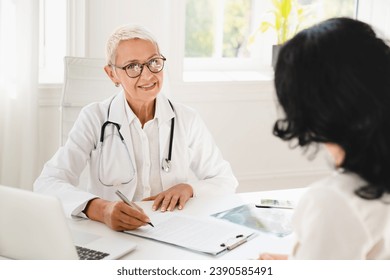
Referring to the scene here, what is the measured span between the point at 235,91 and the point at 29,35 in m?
1.19

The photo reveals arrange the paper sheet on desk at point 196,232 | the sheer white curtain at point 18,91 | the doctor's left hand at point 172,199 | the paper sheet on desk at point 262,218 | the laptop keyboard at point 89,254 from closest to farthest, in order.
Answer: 1. the laptop keyboard at point 89,254
2. the paper sheet on desk at point 196,232
3. the paper sheet on desk at point 262,218
4. the doctor's left hand at point 172,199
5. the sheer white curtain at point 18,91

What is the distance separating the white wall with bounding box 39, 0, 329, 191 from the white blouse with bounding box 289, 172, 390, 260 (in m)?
2.32

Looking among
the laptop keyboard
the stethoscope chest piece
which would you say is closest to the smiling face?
the stethoscope chest piece

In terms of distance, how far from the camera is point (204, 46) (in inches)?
147

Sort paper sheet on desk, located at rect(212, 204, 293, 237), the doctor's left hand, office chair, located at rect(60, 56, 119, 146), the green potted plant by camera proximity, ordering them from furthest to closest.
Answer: the green potted plant < office chair, located at rect(60, 56, 119, 146) < the doctor's left hand < paper sheet on desk, located at rect(212, 204, 293, 237)

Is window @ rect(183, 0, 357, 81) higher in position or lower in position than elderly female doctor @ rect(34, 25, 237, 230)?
higher

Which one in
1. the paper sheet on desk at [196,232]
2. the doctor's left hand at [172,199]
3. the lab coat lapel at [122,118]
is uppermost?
the lab coat lapel at [122,118]

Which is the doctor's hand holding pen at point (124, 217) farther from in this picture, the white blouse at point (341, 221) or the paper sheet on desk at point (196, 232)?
the white blouse at point (341, 221)

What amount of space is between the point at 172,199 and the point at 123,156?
336 millimetres

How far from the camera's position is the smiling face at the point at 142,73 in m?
2.11

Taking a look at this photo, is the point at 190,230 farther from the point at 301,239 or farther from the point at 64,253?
the point at 301,239

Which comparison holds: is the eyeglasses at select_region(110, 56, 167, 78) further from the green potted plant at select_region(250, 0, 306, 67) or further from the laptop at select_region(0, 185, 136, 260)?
the green potted plant at select_region(250, 0, 306, 67)

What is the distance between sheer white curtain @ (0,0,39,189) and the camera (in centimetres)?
294

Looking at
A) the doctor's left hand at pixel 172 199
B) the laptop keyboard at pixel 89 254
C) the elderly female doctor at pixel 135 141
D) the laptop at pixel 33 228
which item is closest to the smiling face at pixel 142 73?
Answer: the elderly female doctor at pixel 135 141
